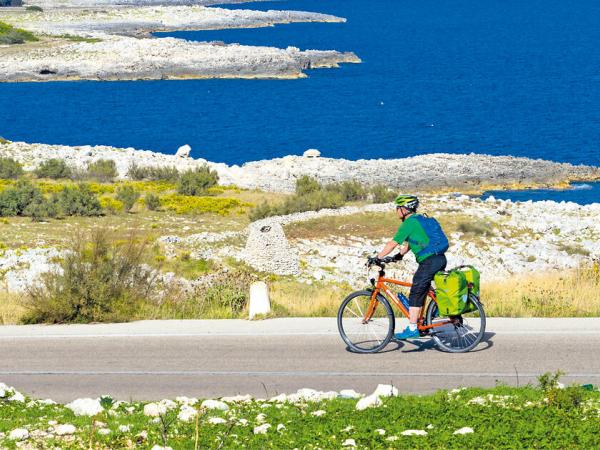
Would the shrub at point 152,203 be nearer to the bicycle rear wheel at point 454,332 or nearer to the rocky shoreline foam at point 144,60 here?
the bicycle rear wheel at point 454,332

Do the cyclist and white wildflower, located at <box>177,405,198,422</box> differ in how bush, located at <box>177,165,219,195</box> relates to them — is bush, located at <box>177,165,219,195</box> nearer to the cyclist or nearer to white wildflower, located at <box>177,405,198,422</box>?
the cyclist

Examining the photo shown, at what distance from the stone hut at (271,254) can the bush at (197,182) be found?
52.6ft

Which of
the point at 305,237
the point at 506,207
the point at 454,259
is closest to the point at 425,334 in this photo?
the point at 454,259

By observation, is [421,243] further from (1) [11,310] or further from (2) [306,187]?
(2) [306,187]

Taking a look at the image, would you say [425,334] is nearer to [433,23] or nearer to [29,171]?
[29,171]

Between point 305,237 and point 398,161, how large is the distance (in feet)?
104

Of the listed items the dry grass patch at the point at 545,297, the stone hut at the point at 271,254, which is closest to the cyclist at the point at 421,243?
the dry grass patch at the point at 545,297

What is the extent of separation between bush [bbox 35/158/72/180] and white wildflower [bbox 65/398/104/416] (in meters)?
36.3

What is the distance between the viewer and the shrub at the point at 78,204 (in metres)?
33.4

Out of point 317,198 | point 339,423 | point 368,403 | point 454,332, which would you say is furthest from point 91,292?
point 317,198

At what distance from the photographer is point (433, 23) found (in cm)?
16425

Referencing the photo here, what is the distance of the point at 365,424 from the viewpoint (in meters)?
8.65

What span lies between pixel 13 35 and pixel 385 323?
391ft

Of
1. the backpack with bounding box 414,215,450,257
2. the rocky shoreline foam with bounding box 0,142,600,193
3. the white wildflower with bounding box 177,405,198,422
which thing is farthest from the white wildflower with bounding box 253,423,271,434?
the rocky shoreline foam with bounding box 0,142,600,193
